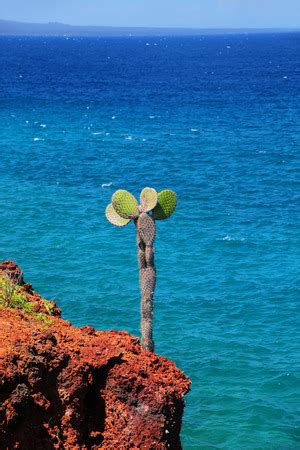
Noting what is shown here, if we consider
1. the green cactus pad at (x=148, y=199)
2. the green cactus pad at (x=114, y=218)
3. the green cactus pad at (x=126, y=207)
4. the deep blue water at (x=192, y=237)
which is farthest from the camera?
the deep blue water at (x=192, y=237)

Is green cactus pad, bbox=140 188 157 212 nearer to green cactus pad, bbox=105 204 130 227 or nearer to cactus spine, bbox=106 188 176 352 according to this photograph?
cactus spine, bbox=106 188 176 352

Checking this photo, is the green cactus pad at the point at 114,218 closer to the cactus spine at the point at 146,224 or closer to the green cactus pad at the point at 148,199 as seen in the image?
the cactus spine at the point at 146,224

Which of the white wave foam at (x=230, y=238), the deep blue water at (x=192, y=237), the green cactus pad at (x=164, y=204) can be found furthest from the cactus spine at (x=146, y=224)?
the white wave foam at (x=230, y=238)

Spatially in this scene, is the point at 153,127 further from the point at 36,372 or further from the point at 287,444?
the point at 36,372

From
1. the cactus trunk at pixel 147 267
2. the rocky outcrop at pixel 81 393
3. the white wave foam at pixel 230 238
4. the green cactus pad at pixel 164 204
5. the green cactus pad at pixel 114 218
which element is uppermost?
the white wave foam at pixel 230 238

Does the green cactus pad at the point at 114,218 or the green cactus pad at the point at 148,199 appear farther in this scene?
the green cactus pad at the point at 114,218

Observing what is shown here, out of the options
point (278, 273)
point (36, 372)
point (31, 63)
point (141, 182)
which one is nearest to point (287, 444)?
point (36, 372)

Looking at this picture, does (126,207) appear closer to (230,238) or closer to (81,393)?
(81,393)

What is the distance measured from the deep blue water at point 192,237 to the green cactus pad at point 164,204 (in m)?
6.52

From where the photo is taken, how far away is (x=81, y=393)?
1169 cm

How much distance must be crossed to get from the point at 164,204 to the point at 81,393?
526 cm

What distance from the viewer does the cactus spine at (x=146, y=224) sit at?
15.1 metres

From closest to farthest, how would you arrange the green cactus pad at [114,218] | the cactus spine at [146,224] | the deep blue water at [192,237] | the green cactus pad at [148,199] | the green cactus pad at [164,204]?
the cactus spine at [146,224]
the green cactus pad at [148,199]
the green cactus pad at [164,204]
the green cactus pad at [114,218]
the deep blue water at [192,237]

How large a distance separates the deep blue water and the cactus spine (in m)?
5.62
